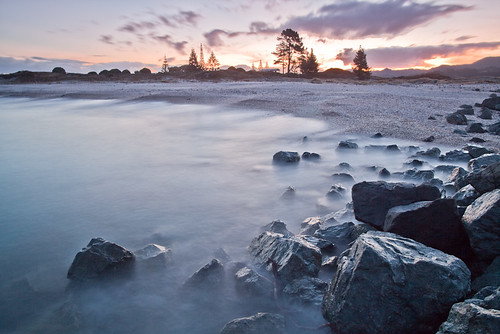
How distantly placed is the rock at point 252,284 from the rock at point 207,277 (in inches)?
6.2

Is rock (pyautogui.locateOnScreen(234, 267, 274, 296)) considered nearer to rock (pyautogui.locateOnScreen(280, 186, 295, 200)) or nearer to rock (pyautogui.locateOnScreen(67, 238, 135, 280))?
rock (pyautogui.locateOnScreen(67, 238, 135, 280))

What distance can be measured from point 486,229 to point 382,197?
847mm

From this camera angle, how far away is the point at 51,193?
487 cm

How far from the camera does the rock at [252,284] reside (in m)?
2.48

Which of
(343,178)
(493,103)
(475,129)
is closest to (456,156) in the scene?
(343,178)

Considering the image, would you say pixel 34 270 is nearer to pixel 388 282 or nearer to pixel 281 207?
pixel 281 207

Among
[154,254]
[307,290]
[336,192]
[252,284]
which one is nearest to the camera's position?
[307,290]

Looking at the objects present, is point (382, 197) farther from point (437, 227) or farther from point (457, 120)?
point (457, 120)

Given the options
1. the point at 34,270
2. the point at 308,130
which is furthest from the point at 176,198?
the point at 308,130

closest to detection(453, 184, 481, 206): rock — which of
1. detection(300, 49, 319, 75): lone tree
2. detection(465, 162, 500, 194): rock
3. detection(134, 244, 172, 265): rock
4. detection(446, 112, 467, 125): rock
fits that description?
detection(465, 162, 500, 194): rock

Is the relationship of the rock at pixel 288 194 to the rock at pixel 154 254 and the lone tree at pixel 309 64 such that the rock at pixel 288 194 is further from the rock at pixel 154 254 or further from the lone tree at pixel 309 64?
the lone tree at pixel 309 64

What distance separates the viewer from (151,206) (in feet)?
14.1

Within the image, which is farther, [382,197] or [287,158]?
[287,158]

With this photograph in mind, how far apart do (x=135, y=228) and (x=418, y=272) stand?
9.53 ft
